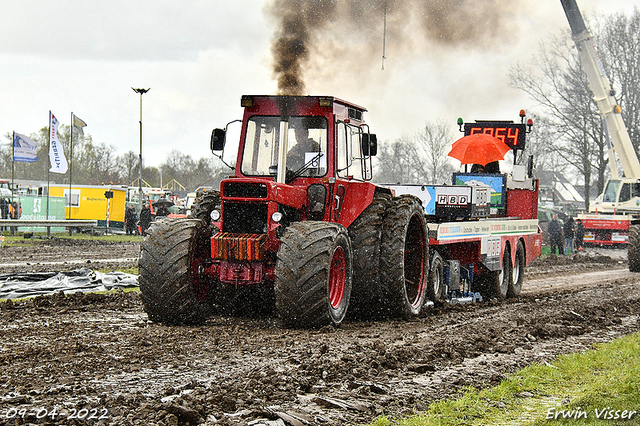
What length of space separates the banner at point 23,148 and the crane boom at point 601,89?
24.8 meters

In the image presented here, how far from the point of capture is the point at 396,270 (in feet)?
32.2

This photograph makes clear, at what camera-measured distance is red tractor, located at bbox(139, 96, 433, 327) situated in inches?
329

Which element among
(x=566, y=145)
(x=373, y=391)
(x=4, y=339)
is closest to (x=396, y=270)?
(x=373, y=391)

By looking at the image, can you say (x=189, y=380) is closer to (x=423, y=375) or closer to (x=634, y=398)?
(x=423, y=375)

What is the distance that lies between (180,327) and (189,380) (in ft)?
9.28

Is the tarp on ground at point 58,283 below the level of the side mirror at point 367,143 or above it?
below

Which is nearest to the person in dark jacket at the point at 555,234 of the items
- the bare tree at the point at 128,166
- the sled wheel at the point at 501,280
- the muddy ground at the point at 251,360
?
the sled wheel at the point at 501,280

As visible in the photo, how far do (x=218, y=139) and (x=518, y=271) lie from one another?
28.4 ft

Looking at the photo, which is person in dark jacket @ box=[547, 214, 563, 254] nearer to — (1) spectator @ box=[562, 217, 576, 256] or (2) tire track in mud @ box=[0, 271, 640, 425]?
(1) spectator @ box=[562, 217, 576, 256]

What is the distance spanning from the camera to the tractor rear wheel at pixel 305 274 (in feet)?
26.7

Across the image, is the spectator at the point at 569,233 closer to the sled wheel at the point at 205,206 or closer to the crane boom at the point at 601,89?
the crane boom at the point at 601,89

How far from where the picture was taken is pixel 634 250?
21.7 meters

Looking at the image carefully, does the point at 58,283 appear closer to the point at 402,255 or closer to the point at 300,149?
the point at 300,149

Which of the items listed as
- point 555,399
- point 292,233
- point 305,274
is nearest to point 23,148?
point 292,233
